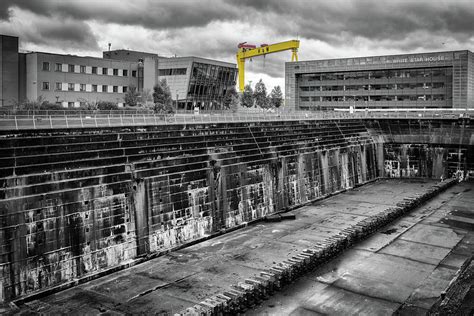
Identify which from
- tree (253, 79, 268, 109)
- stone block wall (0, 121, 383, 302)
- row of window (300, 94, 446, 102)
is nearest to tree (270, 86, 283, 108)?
tree (253, 79, 268, 109)

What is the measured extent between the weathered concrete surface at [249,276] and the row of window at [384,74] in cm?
8652

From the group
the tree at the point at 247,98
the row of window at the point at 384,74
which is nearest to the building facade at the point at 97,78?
the tree at the point at 247,98

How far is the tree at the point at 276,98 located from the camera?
11835 centimetres

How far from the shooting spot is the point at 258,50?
105m

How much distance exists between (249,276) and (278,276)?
2568 millimetres

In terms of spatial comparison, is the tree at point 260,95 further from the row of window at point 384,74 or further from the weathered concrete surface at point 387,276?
the weathered concrete surface at point 387,276

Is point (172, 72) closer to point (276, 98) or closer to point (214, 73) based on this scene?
point (214, 73)

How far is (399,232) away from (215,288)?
1966 cm

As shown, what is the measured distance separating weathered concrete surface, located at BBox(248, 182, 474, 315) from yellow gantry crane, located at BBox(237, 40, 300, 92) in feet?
221

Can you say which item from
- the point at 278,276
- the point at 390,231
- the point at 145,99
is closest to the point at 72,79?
the point at 145,99

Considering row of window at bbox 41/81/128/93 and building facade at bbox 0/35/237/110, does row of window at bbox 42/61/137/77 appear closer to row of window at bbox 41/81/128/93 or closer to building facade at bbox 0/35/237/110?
building facade at bbox 0/35/237/110

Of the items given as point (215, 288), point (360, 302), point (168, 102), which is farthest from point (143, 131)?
point (168, 102)

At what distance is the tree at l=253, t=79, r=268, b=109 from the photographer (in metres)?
109

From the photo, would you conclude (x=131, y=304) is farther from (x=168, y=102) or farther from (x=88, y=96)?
(x=88, y=96)
